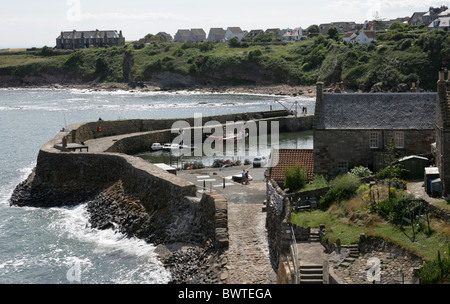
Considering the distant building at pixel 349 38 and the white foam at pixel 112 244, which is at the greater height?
the distant building at pixel 349 38

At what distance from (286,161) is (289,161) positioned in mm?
169

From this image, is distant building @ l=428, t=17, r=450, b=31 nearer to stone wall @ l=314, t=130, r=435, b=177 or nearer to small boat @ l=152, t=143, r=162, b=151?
small boat @ l=152, t=143, r=162, b=151

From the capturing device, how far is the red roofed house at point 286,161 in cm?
3198

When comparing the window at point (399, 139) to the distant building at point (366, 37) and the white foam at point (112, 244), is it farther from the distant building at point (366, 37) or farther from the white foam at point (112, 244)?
the distant building at point (366, 37)

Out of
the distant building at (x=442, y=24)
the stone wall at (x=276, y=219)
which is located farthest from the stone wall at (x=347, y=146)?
the distant building at (x=442, y=24)

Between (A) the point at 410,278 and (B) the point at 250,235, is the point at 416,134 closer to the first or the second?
(B) the point at 250,235

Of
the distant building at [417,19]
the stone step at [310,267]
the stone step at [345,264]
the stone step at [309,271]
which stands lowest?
the stone step at [309,271]

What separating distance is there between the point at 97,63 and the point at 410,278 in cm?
18494

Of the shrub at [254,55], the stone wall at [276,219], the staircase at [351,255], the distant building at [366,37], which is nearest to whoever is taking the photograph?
the staircase at [351,255]

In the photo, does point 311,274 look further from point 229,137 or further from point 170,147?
point 229,137

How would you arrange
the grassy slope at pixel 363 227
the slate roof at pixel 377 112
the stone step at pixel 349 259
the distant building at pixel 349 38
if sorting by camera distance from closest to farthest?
the grassy slope at pixel 363 227
the stone step at pixel 349 259
the slate roof at pixel 377 112
the distant building at pixel 349 38

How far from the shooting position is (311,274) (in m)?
20.1

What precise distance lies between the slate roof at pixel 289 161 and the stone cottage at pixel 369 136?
2.49 feet
